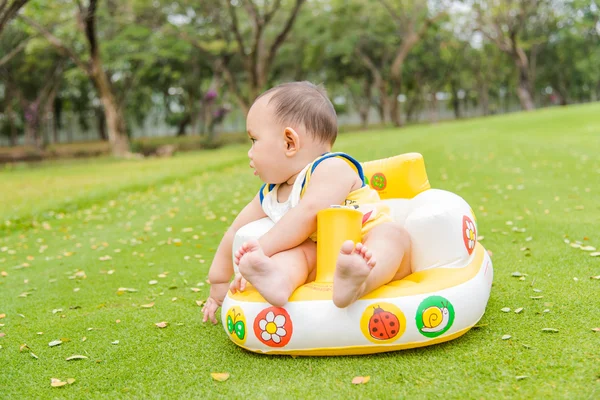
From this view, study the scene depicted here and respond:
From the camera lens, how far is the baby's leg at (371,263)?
8.16 ft

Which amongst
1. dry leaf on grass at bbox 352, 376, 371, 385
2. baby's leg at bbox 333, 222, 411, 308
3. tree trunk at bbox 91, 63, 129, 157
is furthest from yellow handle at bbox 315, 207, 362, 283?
tree trunk at bbox 91, 63, 129, 157

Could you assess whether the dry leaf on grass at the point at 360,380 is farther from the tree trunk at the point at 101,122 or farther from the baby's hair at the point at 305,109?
the tree trunk at the point at 101,122

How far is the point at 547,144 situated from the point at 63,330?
41.5ft

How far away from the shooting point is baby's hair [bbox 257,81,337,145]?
302 cm

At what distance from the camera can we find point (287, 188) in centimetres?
320

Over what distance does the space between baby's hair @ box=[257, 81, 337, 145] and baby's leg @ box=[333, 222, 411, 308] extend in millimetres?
582

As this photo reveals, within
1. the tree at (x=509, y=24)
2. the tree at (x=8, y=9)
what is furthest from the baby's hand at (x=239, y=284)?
the tree at (x=509, y=24)

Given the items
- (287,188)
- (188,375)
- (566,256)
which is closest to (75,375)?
(188,375)

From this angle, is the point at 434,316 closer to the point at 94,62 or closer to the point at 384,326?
the point at 384,326

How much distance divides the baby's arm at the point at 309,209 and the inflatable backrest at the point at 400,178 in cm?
76

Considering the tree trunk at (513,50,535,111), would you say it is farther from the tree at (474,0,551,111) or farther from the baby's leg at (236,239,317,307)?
the baby's leg at (236,239,317,307)

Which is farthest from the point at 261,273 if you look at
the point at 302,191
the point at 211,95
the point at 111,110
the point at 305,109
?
the point at 211,95

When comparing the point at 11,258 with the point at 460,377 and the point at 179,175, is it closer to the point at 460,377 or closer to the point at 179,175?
the point at 460,377

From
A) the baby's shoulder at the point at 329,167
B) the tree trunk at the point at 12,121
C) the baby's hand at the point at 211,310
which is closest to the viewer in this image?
the baby's shoulder at the point at 329,167
